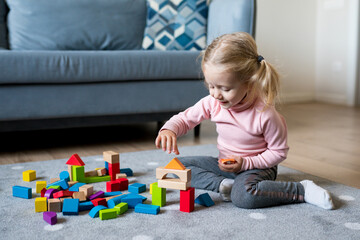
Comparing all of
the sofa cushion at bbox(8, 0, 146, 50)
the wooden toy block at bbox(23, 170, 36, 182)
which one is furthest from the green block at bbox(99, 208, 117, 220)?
the sofa cushion at bbox(8, 0, 146, 50)

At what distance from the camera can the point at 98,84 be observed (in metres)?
1.89

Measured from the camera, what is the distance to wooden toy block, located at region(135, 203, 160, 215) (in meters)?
1.05

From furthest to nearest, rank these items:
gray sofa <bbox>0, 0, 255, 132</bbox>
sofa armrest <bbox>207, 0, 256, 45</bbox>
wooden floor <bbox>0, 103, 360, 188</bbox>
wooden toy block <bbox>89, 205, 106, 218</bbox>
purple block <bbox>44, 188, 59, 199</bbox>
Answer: sofa armrest <bbox>207, 0, 256, 45</bbox>
gray sofa <bbox>0, 0, 255, 132</bbox>
wooden floor <bbox>0, 103, 360, 188</bbox>
purple block <bbox>44, 188, 59, 199</bbox>
wooden toy block <bbox>89, 205, 106, 218</bbox>

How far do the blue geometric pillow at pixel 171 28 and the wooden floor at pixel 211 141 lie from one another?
1.75 ft

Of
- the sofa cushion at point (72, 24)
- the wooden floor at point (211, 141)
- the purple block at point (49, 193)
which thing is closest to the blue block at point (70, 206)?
the purple block at point (49, 193)

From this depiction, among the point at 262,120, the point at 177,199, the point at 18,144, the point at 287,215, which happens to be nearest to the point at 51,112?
the point at 18,144

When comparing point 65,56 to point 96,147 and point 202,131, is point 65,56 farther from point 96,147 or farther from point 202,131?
point 202,131

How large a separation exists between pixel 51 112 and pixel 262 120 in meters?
1.02

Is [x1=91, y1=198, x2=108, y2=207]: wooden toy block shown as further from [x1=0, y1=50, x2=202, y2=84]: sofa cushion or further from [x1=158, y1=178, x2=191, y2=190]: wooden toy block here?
[x1=0, y1=50, x2=202, y2=84]: sofa cushion

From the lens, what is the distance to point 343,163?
1638 millimetres

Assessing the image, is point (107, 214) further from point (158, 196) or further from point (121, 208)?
point (158, 196)

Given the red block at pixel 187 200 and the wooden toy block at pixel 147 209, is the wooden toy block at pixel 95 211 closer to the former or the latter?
the wooden toy block at pixel 147 209

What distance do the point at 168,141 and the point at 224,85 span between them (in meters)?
0.22

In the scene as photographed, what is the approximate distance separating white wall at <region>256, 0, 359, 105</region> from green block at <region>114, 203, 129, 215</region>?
2.66m
